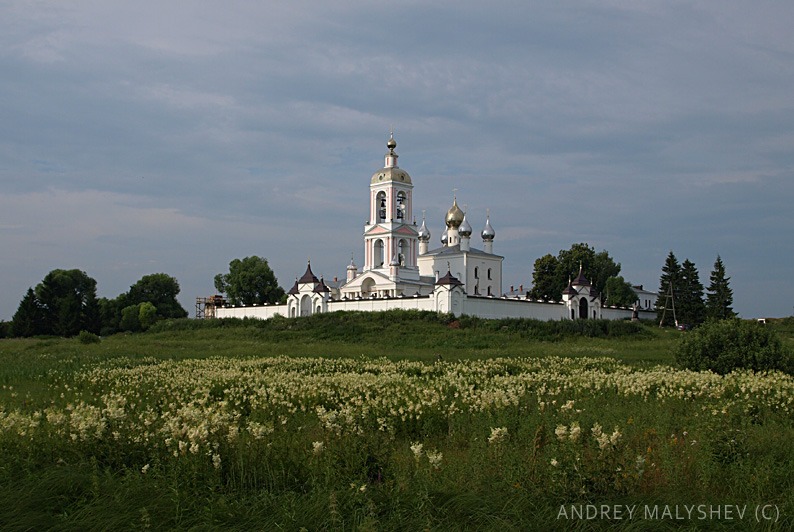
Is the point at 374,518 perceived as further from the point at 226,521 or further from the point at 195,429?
the point at 195,429

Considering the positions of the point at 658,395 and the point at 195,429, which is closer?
the point at 195,429

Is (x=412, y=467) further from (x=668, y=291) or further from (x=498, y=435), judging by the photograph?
(x=668, y=291)

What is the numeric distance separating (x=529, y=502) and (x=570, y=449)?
3.92 ft

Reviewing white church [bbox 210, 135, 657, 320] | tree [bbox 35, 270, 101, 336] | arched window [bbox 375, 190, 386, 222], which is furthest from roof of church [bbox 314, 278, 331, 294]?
tree [bbox 35, 270, 101, 336]

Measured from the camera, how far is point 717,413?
1187cm

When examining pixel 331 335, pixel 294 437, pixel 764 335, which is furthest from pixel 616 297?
pixel 294 437

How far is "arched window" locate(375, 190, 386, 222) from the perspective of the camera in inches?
3007

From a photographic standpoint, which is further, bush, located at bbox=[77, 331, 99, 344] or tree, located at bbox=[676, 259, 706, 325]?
tree, located at bbox=[676, 259, 706, 325]

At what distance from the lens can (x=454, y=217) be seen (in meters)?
83.2

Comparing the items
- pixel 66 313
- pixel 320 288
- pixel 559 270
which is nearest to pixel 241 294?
pixel 66 313

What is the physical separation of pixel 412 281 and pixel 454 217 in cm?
1379

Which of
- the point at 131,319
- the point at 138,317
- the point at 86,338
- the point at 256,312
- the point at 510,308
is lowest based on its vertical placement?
the point at 86,338

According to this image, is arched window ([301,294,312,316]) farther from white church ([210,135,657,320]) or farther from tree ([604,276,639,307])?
tree ([604,276,639,307])

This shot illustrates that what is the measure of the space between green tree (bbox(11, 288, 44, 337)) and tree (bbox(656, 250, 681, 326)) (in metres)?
57.2
